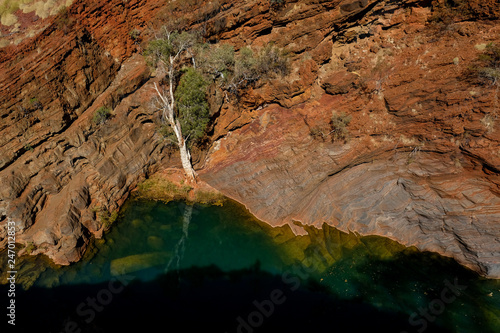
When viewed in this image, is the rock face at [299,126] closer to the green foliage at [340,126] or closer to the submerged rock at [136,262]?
the green foliage at [340,126]

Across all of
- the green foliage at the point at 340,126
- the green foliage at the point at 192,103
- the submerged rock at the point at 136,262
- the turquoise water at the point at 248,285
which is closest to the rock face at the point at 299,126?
the green foliage at the point at 340,126

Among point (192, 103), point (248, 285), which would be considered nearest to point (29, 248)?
point (248, 285)

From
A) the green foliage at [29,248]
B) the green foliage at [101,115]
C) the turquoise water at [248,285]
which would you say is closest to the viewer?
the turquoise water at [248,285]

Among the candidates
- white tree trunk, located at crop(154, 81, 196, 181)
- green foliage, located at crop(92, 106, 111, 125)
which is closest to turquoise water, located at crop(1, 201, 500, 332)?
white tree trunk, located at crop(154, 81, 196, 181)

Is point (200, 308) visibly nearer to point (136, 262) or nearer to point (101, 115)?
point (136, 262)

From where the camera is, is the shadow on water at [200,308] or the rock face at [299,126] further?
the rock face at [299,126]

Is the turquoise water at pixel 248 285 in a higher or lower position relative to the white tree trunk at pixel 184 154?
lower

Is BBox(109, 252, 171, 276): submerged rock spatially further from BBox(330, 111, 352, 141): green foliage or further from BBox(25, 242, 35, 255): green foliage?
BBox(330, 111, 352, 141): green foliage
